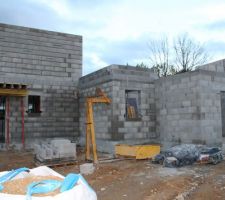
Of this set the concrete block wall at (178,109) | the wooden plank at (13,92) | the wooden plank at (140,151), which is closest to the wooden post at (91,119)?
the wooden plank at (140,151)

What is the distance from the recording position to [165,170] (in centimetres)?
863

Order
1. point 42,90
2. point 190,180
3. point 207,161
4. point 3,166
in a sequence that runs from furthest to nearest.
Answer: point 42,90 → point 3,166 → point 207,161 → point 190,180

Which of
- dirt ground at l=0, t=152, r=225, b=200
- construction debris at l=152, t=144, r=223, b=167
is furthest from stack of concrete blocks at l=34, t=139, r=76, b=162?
construction debris at l=152, t=144, r=223, b=167

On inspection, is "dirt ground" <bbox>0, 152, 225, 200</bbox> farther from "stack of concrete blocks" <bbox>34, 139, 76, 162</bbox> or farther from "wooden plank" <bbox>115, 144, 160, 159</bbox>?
"stack of concrete blocks" <bbox>34, 139, 76, 162</bbox>

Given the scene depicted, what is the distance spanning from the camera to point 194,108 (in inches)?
437

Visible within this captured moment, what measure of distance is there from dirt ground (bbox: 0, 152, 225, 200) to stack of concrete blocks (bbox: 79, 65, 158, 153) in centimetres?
194

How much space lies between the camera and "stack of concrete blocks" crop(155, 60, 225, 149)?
1097 centimetres

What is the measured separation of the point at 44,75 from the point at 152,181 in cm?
936

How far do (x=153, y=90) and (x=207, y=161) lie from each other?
15.1ft

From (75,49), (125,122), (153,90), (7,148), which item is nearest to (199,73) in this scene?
(153,90)

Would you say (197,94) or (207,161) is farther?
(197,94)

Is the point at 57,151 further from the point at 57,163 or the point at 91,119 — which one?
Result: the point at 91,119

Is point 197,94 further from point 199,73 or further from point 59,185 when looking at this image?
point 59,185

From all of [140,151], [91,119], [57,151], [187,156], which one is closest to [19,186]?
[187,156]
